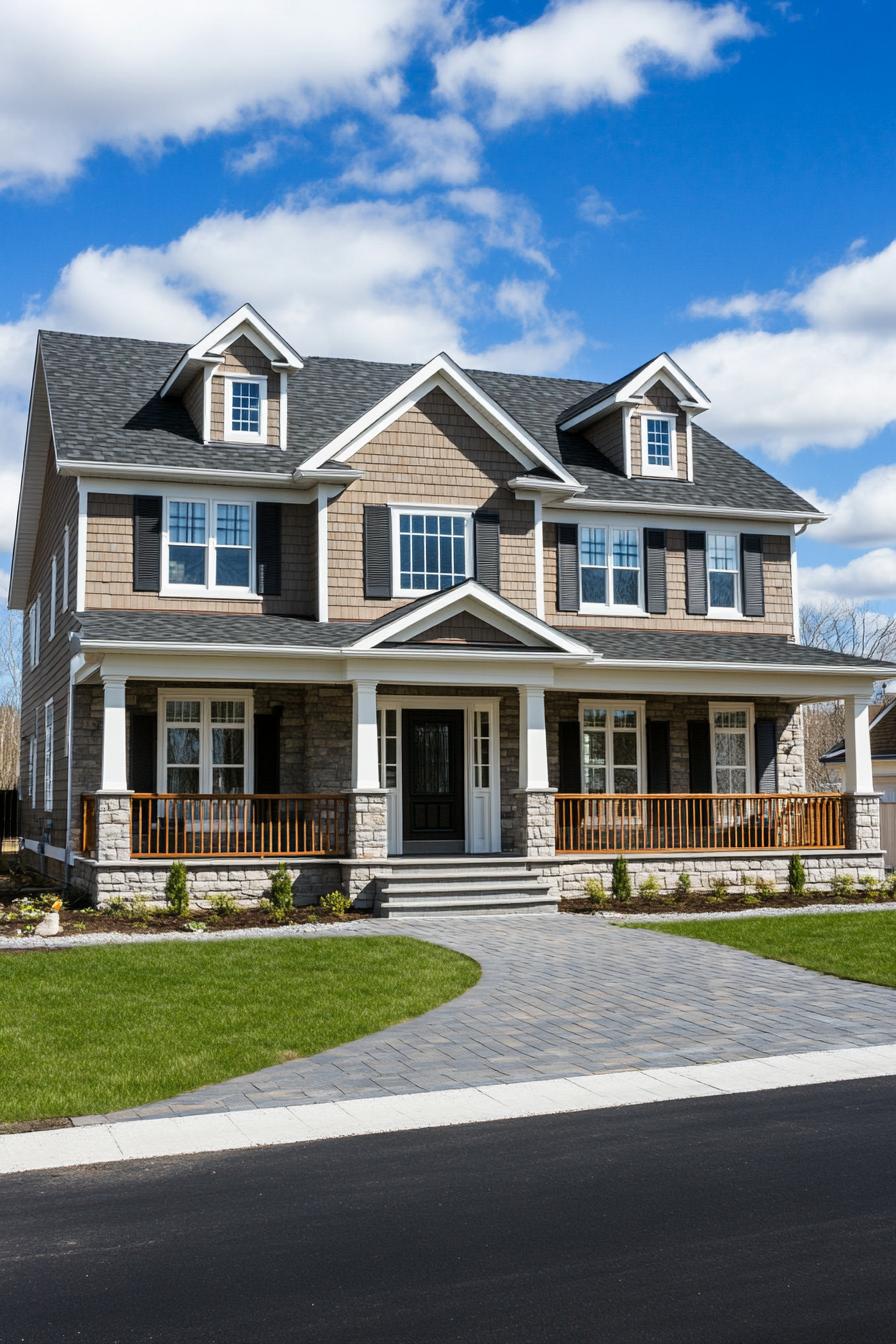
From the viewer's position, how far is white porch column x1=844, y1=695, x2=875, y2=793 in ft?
71.8

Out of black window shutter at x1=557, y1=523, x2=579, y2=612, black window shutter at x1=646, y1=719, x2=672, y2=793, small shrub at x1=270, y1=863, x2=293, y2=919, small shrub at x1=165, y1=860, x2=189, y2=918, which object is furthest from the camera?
black window shutter at x1=646, y1=719, x2=672, y2=793

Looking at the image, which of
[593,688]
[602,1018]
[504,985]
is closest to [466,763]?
[593,688]

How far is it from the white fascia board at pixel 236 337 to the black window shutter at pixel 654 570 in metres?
6.84

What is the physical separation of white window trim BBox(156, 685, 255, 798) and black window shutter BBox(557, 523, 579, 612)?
18.6 feet

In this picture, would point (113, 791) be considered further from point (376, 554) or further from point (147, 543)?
point (376, 554)

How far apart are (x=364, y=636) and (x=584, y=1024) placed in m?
9.32

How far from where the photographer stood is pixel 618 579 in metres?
23.2

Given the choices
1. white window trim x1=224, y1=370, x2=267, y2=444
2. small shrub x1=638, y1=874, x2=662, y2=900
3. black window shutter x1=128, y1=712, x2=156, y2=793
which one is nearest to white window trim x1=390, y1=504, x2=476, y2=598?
white window trim x1=224, y1=370, x2=267, y2=444

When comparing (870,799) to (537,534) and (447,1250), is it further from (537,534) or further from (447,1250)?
(447,1250)

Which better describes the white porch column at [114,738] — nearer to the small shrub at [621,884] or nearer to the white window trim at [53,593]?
the white window trim at [53,593]

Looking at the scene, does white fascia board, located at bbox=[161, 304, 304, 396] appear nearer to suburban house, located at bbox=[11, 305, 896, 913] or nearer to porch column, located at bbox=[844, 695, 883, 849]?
suburban house, located at bbox=[11, 305, 896, 913]

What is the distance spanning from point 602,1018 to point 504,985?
66.2 inches

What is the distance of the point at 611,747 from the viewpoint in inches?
896

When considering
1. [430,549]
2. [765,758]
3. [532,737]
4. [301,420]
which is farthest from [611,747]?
[301,420]
